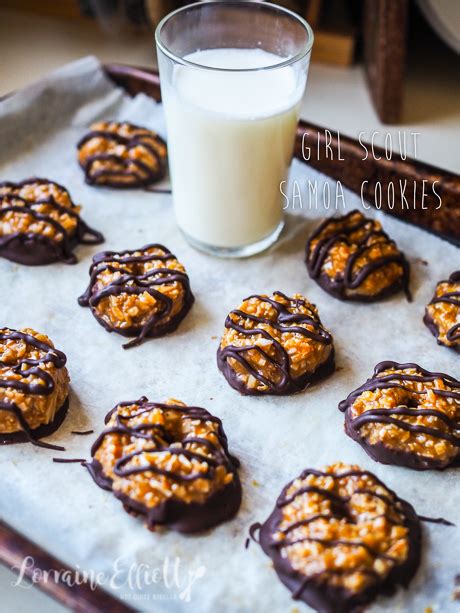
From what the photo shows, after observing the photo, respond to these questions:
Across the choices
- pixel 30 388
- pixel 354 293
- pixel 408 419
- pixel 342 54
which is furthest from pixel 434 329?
pixel 342 54

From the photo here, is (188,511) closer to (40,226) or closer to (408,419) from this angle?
(408,419)

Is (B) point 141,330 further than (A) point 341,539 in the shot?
Yes

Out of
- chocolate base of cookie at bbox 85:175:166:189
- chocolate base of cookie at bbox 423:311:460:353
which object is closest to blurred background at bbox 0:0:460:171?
chocolate base of cookie at bbox 85:175:166:189

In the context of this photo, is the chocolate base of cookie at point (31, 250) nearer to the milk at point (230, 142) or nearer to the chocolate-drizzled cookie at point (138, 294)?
the chocolate-drizzled cookie at point (138, 294)

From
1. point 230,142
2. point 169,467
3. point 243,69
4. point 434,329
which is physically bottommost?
point 434,329

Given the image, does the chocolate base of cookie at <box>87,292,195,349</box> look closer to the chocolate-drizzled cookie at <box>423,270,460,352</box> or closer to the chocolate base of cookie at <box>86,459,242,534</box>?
the chocolate base of cookie at <box>86,459,242,534</box>

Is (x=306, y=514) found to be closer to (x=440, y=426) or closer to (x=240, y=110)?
(x=440, y=426)

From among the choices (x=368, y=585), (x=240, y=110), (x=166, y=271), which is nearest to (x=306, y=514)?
(x=368, y=585)
